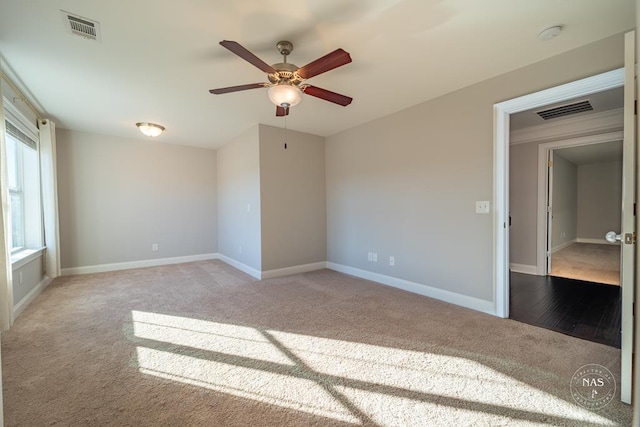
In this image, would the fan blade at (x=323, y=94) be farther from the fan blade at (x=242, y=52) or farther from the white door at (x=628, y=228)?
the white door at (x=628, y=228)

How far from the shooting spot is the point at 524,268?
454 cm

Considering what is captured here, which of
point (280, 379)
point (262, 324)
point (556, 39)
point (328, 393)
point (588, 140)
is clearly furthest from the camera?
point (588, 140)

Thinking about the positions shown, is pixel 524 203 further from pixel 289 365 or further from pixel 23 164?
pixel 23 164

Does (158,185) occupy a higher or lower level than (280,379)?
higher

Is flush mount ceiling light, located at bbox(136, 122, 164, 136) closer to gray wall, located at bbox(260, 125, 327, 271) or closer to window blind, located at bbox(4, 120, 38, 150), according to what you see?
window blind, located at bbox(4, 120, 38, 150)

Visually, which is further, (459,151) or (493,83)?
(459,151)

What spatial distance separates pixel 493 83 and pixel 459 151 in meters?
0.73

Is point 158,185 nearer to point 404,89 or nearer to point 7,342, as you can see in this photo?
point 7,342

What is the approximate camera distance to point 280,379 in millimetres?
1796

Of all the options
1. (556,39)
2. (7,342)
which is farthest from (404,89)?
(7,342)

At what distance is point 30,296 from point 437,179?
5241 millimetres

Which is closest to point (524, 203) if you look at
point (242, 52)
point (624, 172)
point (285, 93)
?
point (624, 172)

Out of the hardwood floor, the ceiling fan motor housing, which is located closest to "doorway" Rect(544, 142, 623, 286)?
the hardwood floor

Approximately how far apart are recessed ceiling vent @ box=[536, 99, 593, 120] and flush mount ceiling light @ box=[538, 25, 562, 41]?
1636 mm
